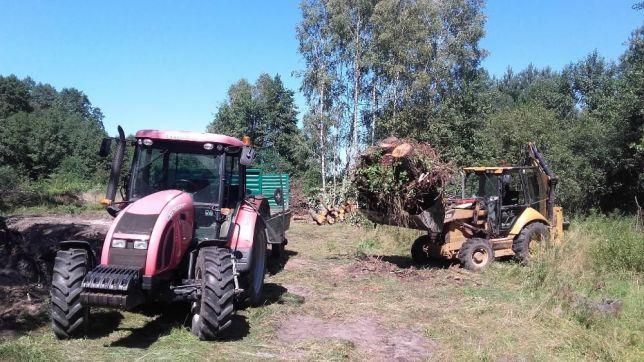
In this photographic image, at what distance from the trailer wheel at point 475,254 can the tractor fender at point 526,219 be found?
2.96 ft

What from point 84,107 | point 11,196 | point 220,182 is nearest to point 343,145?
point 11,196

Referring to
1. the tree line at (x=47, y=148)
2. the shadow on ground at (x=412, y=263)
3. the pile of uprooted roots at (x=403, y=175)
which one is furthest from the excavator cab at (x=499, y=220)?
the tree line at (x=47, y=148)

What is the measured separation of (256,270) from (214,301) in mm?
1989

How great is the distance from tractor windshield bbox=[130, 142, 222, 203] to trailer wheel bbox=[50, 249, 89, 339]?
175 cm

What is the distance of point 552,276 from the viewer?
27.9 ft

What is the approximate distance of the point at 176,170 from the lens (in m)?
7.13

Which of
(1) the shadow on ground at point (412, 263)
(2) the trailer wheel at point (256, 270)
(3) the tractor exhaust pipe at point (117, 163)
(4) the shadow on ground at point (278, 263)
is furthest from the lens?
(1) the shadow on ground at point (412, 263)

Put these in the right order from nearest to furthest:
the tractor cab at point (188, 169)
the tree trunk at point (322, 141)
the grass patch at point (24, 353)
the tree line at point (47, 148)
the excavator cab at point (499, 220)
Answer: the grass patch at point (24, 353) → the tractor cab at point (188, 169) → the excavator cab at point (499, 220) → the tree trunk at point (322, 141) → the tree line at point (47, 148)

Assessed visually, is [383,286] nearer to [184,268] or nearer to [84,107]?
[184,268]

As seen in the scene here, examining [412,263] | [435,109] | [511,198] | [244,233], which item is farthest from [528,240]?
[435,109]

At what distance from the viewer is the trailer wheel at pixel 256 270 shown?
7.07 m

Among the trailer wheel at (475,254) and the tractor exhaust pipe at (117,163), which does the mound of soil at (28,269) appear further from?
the trailer wheel at (475,254)

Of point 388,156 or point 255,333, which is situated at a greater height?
point 388,156

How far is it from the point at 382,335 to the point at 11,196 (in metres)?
21.0
